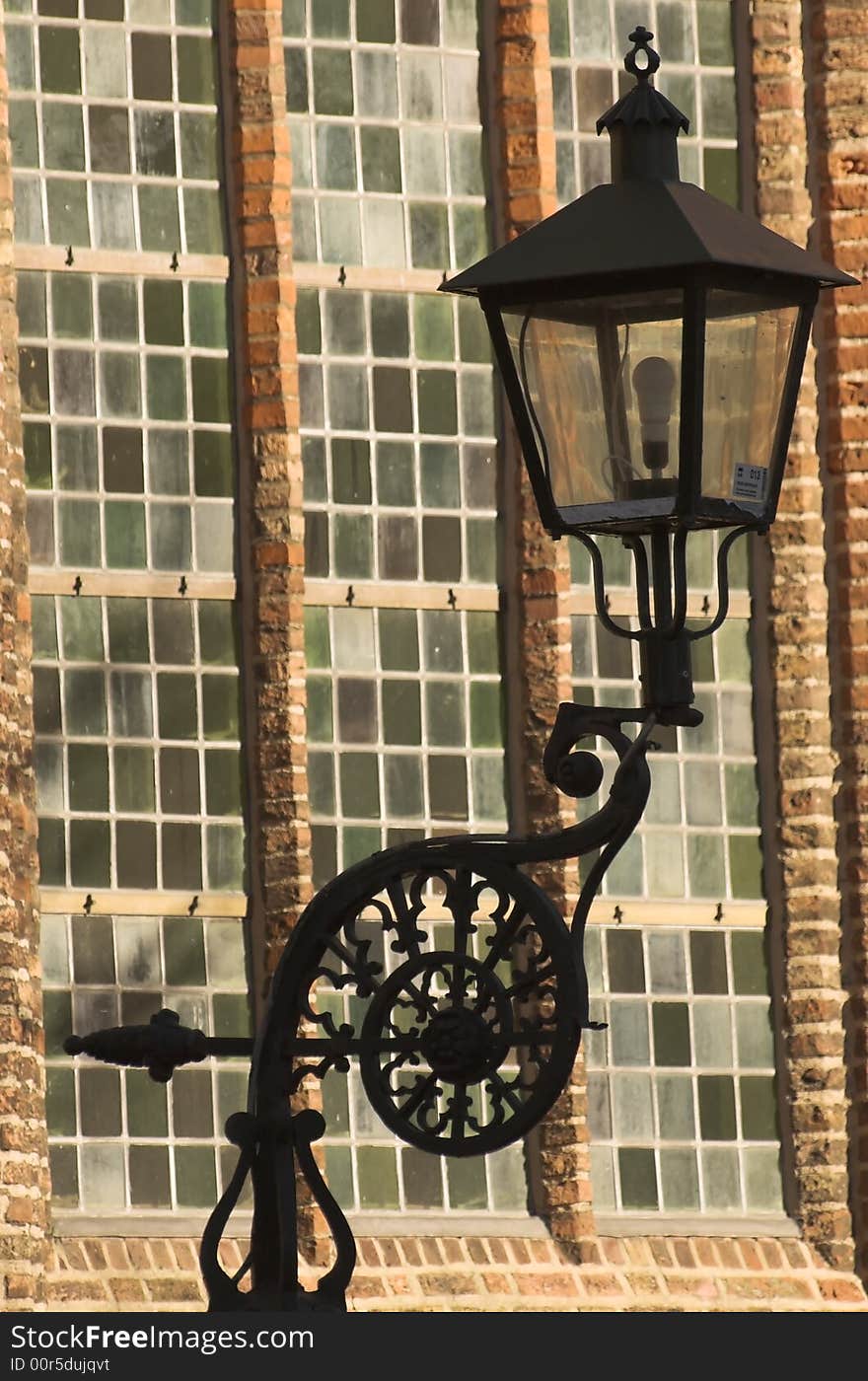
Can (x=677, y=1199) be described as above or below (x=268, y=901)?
below

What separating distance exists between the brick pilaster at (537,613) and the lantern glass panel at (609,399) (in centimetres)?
564

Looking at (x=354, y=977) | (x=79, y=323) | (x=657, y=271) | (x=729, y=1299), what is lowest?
(x=729, y=1299)

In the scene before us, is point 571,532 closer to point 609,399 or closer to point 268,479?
point 609,399

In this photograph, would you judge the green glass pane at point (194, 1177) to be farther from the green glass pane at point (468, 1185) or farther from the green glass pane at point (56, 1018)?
the green glass pane at point (468, 1185)

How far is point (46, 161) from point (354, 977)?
628 cm

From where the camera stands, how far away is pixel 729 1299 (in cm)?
1069

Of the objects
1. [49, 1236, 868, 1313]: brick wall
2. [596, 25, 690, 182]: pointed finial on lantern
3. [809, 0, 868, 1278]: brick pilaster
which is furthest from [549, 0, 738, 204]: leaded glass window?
[596, 25, 690, 182]: pointed finial on lantern

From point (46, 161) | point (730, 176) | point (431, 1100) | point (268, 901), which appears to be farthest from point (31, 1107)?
point (431, 1100)

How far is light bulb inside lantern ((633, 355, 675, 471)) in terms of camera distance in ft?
16.4

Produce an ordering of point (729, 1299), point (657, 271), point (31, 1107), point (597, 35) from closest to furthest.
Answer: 1. point (657, 271)
2. point (31, 1107)
3. point (729, 1299)
4. point (597, 35)

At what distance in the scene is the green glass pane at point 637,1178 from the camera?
35.5 ft

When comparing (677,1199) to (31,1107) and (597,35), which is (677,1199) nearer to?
(31,1107)

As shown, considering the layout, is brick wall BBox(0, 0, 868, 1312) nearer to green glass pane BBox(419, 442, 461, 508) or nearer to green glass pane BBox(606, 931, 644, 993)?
green glass pane BBox(419, 442, 461, 508)

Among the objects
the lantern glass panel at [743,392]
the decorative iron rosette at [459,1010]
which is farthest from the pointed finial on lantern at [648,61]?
the decorative iron rosette at [459,1010]
